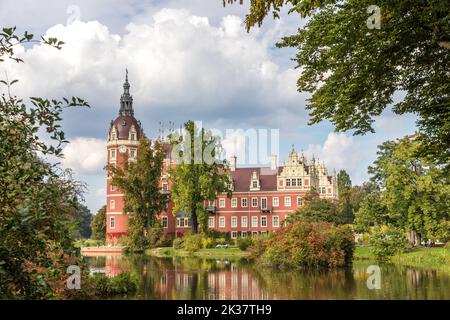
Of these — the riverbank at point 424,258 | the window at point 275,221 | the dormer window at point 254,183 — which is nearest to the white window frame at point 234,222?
the dormer window at point 254,183

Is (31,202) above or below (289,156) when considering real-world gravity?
below

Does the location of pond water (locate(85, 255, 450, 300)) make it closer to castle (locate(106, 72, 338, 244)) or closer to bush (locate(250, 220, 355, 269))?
bush (locate(250, 220, 355, 269))

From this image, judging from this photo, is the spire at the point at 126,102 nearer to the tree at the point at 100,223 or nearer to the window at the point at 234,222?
the tree at the point at 100,223

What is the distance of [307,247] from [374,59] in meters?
15.9

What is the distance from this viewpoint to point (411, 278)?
2073cm

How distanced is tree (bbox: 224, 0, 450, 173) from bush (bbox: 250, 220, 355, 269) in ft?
38.7

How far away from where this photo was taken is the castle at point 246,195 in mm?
60094

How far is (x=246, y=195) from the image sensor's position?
205ft

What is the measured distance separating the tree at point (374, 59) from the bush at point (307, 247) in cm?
1180

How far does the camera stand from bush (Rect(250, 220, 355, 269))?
2828 cm
